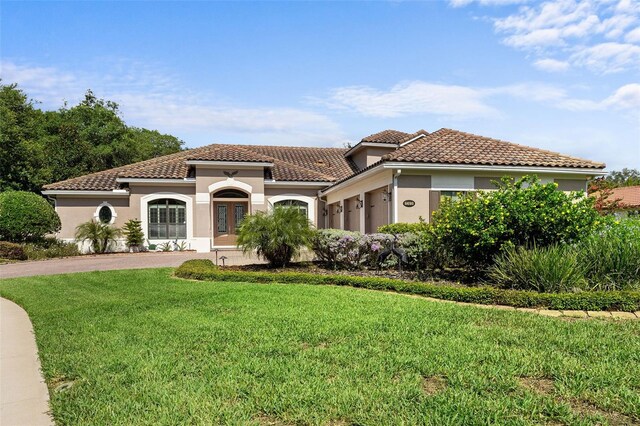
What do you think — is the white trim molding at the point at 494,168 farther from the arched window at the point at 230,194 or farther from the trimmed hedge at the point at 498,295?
the arched window at the point at 230,194

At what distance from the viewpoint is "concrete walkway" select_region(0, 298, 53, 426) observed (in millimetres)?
3375

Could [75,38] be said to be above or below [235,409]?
above

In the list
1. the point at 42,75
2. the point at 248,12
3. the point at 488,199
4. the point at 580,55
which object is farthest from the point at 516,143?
the point at 42,75

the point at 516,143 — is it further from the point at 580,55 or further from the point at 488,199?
the point at 488,199

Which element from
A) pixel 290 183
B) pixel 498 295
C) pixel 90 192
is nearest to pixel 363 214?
pixel 290 183

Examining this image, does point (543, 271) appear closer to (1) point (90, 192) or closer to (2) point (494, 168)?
(2) point (494, 168)

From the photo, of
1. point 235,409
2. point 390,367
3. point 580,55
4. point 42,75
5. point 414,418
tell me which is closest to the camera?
point 414,418

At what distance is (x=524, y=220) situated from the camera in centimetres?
838

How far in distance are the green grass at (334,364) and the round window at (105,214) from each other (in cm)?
1823

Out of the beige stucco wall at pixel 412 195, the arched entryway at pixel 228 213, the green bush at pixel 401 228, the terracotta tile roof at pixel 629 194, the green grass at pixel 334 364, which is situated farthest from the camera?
the terracotta tile roof at pixel 629 194

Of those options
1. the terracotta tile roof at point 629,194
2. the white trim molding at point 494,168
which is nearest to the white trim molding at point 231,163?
the white trim molding at point 494,168

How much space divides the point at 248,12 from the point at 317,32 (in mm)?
1835

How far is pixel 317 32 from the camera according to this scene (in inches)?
431

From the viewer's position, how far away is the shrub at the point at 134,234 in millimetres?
22266
